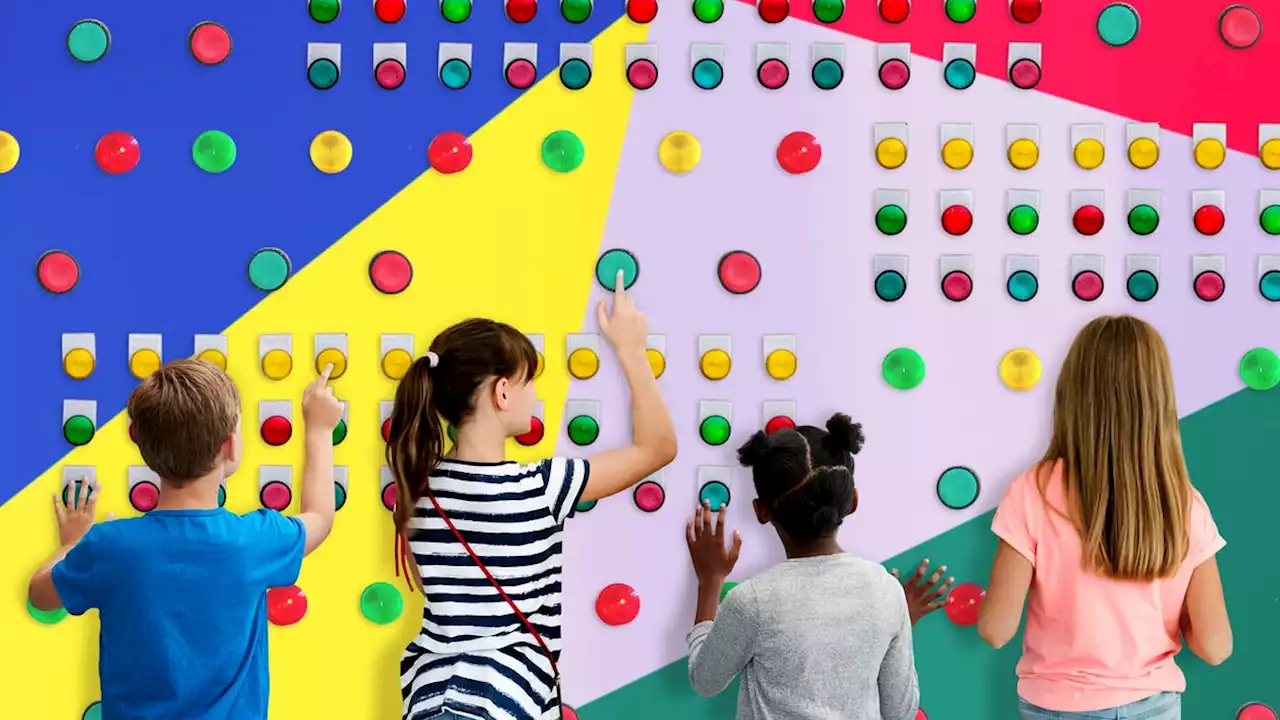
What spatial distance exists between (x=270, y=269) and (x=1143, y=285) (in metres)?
1.14

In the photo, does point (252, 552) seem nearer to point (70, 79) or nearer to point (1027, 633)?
point (70, 79)

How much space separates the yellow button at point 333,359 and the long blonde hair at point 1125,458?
0.88 m

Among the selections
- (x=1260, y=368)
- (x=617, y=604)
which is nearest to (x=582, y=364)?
(x=617, y=604)

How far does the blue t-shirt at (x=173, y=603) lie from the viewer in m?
1.25

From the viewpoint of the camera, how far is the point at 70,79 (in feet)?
5.30

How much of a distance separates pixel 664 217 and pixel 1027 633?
68 centimetres

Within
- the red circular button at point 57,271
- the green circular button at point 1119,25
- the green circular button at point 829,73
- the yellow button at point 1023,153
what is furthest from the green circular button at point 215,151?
the green circular button at point 1119,25

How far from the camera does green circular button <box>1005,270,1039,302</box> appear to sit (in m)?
1.58

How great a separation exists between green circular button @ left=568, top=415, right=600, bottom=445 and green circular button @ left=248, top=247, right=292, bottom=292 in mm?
425

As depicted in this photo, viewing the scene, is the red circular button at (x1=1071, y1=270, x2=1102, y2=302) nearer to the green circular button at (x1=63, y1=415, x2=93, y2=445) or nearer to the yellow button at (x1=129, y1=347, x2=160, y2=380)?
the yellow button at (x1=129, y1=347, x2=160, y2=380)

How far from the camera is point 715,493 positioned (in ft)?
5.22

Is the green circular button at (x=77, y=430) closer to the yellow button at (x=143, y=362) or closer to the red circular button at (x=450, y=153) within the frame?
the yellow button at (x=143, y=362)

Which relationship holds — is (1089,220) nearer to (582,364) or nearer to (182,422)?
(582,364)

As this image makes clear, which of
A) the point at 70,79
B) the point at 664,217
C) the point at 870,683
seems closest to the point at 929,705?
the point at 870,683
